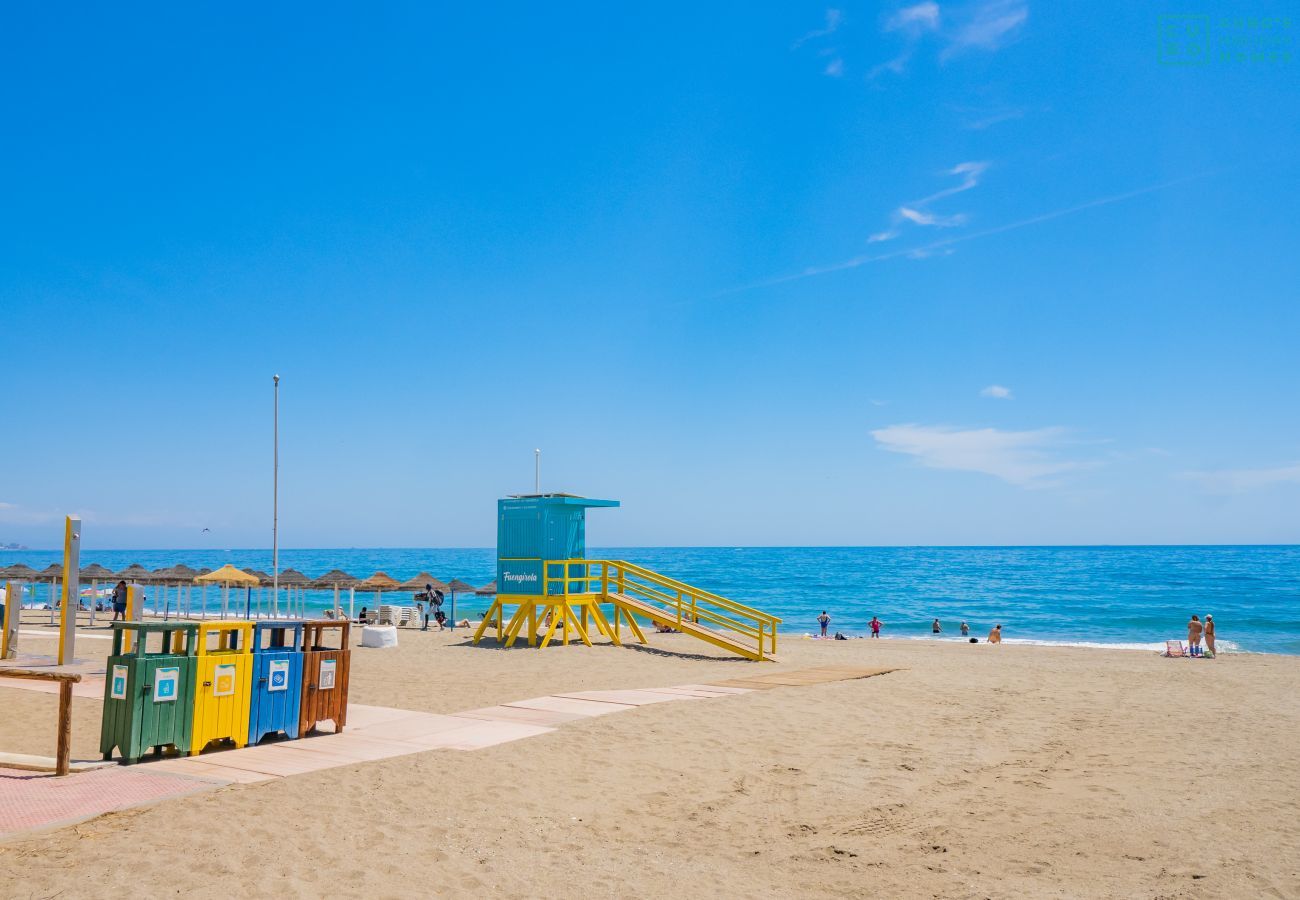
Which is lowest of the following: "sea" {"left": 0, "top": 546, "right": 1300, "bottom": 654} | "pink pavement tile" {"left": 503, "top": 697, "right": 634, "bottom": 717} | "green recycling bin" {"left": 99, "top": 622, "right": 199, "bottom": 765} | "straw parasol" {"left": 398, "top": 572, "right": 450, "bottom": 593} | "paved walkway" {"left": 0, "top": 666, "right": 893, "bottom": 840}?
"sea" {"left": 0, "top": 546, "right": 1300, "bottom": 654}

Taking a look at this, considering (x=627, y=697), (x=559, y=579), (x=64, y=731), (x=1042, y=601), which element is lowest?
(x=1042, y=601)

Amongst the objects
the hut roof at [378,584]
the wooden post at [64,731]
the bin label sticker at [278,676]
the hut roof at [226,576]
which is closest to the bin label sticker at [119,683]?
the wooden post at [64,731]

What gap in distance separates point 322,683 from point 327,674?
106 millimetres

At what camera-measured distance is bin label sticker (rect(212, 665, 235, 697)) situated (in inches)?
346

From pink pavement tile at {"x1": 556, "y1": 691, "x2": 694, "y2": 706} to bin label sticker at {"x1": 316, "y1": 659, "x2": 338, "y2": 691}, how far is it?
4.18 metres

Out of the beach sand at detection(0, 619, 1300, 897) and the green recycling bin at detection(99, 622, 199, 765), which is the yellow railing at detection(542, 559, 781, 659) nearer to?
the beach sand at detection(0, 619, 1300, 897)

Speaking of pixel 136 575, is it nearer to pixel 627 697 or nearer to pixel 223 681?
pixel 627 697

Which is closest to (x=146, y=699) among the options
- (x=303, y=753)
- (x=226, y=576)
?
(x=303, y=753)

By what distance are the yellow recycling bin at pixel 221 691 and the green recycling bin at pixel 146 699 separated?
8 cm

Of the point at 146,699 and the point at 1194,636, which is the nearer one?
the point at 146,699

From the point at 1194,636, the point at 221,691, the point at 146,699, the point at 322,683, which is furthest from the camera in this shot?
the point at 1194,636

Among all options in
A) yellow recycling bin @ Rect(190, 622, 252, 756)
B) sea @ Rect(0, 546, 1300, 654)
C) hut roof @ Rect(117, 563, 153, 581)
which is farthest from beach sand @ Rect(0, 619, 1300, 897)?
sea @ Rect(0, 546, 1300, 654)

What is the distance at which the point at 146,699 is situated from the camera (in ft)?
27.3

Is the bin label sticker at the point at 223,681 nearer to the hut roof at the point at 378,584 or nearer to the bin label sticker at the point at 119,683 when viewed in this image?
the bin label sticker at the point at 119,683
